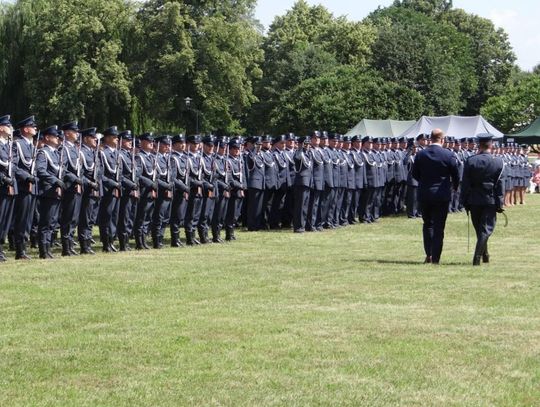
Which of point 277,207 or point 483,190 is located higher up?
point 483,190

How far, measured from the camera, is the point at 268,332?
10.1m

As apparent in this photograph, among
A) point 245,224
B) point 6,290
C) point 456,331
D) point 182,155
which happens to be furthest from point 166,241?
point 456,331

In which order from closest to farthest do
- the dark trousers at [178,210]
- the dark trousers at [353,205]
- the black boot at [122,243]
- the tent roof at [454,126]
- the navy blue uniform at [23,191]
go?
the navy blue uniform at [23,191], the black boot at [122,243], the dark trousers at [178,210], the dark trousers at [353,205], the tent roof at [454,126]

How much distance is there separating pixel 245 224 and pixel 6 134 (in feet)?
29.7

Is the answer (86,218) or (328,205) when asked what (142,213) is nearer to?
(86,218)

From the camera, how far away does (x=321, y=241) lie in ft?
69.3

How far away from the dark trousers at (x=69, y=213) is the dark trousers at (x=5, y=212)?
1117 millimetres

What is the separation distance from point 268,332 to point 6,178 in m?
7.22

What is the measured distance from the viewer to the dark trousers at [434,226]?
643 inches

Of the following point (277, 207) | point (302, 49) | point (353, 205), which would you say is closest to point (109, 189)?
point (277, 207)

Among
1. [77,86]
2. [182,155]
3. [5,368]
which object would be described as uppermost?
[77,86]

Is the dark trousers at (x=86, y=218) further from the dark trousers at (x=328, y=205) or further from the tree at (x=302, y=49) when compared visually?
the tree at (x=302, y=49)

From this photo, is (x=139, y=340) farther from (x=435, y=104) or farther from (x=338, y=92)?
(x=435, y=104)

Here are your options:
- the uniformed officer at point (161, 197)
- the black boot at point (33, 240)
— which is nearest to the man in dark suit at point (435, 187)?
the uniformed officer at point (161, 197)
